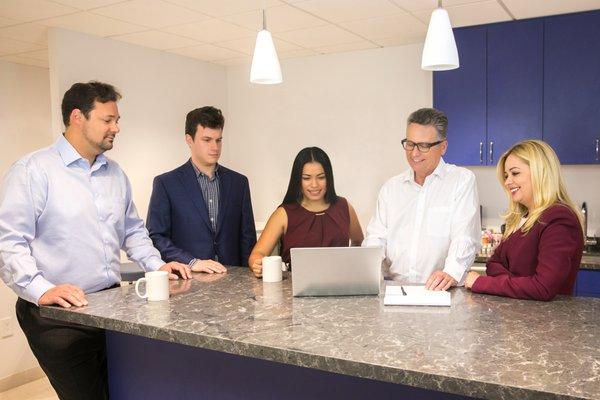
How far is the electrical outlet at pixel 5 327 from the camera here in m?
4.27

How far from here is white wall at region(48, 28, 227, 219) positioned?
382 centimetres

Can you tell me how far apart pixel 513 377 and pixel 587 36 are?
325 cm

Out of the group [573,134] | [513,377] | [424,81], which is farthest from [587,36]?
[513,377]

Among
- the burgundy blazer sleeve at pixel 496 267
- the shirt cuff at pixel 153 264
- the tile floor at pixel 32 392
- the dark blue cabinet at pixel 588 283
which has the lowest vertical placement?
the tile floor at pixel 32 392

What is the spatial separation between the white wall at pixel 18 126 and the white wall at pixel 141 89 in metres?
0.92

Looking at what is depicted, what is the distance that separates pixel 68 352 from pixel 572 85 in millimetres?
3452

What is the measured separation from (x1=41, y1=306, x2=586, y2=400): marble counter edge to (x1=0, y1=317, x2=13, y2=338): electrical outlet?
3043 millimetres

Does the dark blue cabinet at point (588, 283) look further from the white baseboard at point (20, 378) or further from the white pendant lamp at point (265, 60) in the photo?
Answer: the white baseboard at point (20, 378)

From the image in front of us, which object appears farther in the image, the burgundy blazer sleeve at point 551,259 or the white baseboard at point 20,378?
the white baseboard at point 20,378

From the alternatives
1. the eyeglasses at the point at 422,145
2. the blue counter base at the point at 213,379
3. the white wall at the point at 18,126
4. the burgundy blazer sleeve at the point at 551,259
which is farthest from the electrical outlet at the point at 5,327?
the burgundy blazer sleeve at the point at 551,259

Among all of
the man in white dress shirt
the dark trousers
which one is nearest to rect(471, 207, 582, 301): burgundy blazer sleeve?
the man in white dress shirt

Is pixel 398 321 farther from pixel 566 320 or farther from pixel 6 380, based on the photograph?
pixel 6 380

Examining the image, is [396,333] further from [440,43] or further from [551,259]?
[440,43]

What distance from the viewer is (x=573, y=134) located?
148 inches
